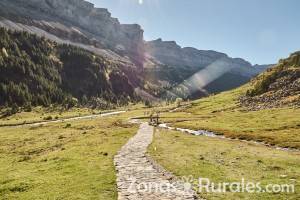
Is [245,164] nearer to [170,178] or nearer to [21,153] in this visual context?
[170,178]

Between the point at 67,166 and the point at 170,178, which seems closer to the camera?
the point at 170,178

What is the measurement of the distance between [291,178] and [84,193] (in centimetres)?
1611

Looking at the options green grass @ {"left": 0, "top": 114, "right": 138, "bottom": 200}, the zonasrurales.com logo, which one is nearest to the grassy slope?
green grass @ {"left": 0, "top": 114, "right": 138, "bottom": 200}

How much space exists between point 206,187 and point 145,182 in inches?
172

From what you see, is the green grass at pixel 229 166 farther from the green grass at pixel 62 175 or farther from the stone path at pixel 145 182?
the green grass at pixel 62 175

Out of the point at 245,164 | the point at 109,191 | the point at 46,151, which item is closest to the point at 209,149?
the point at 245,164

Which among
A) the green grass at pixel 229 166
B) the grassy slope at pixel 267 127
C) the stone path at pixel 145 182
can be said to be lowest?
the stone path at pixel 145 182

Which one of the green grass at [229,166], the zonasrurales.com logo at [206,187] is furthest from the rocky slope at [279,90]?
the zonasrurales.com logo at [206,187]

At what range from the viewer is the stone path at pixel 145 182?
2603 cm

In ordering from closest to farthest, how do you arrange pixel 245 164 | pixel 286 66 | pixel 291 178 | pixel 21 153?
pixel 291 178 < pixel 245 164 < pixel 21 153 < pixel 286 66

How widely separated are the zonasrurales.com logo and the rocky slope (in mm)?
86413

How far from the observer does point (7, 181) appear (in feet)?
109

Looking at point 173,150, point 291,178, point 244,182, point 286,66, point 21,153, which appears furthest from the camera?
point 286,66

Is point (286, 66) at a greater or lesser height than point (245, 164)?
greater
